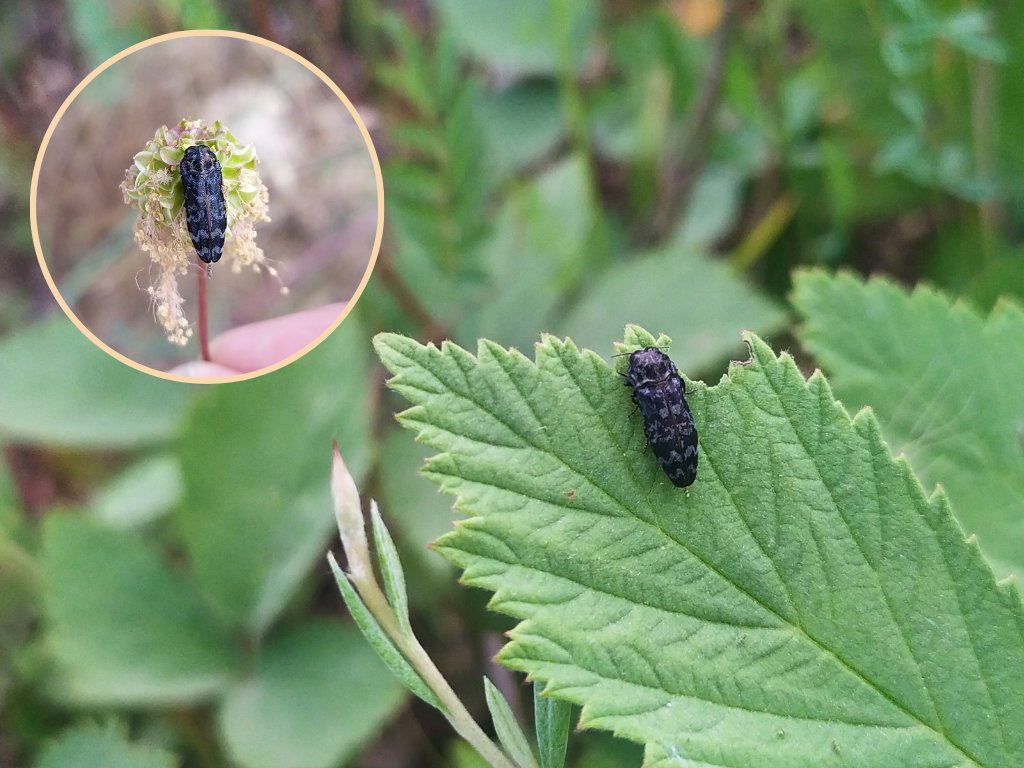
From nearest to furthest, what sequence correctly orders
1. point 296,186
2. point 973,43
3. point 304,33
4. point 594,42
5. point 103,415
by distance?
1. point 973,43
2. point 103,415
3. point 296,186
4. point 304,33
5. point 594,42

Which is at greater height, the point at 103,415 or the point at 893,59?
the point at 893,59

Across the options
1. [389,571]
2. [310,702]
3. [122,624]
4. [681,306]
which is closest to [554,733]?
[389,571]

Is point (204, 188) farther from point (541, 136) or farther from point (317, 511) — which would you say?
point (541, 136)

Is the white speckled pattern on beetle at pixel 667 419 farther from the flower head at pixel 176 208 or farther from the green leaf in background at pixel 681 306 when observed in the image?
the green leaf in background at pixel 681 306

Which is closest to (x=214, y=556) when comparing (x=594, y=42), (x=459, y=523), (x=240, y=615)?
(x=240, y=615)

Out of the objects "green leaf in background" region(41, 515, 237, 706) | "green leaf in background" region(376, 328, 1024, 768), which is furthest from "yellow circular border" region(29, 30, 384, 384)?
"green leaf in background" region(41, 515, 237, 706)

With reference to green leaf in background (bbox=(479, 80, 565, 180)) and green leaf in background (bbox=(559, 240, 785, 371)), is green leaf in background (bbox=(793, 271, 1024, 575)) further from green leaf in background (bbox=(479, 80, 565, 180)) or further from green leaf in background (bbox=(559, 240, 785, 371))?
green leaf in background (bbox=(479, 80, 565, 180))
